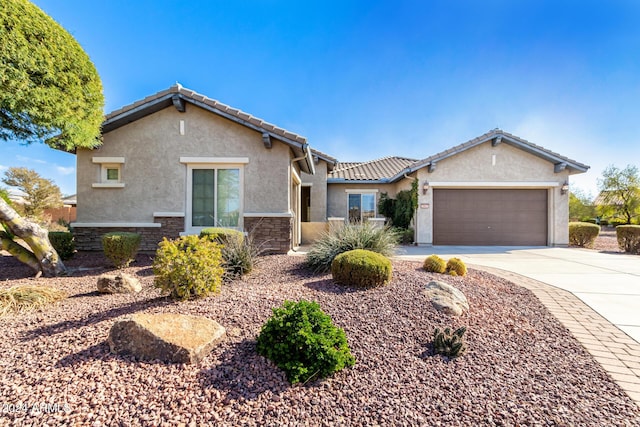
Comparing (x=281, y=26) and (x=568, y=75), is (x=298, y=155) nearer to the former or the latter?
(x=281, y=26)

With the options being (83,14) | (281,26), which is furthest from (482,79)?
(83,14)

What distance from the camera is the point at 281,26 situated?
9.11 m

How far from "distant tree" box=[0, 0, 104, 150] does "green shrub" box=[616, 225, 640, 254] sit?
725 inches

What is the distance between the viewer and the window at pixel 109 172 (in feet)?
27.4

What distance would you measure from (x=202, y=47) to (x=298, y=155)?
16.6 ft

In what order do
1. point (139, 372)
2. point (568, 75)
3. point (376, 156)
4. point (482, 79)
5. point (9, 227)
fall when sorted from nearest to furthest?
point (139, 372), point (9, 227), point (568, 75), point (482, 79), point (376, 156)

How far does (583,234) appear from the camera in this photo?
12008mm

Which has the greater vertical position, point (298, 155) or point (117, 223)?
point (298, 155)

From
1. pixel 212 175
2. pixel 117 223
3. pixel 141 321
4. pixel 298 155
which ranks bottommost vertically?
pixel 141 321

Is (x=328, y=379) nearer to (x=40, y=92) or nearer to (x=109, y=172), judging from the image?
(x=40, y=92)

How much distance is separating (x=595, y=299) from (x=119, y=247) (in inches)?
378

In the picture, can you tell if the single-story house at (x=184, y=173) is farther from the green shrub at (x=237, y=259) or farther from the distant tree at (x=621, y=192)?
the distant tree at (x=621, y=192)

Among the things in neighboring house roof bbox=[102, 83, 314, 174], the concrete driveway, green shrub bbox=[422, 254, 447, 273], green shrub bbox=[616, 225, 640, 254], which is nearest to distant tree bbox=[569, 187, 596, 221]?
green shrub bbox=[616, 225, 640, 254]

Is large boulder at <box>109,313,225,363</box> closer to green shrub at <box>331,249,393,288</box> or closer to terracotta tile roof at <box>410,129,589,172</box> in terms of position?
green shrub at <box>331,249,393,288</box>
